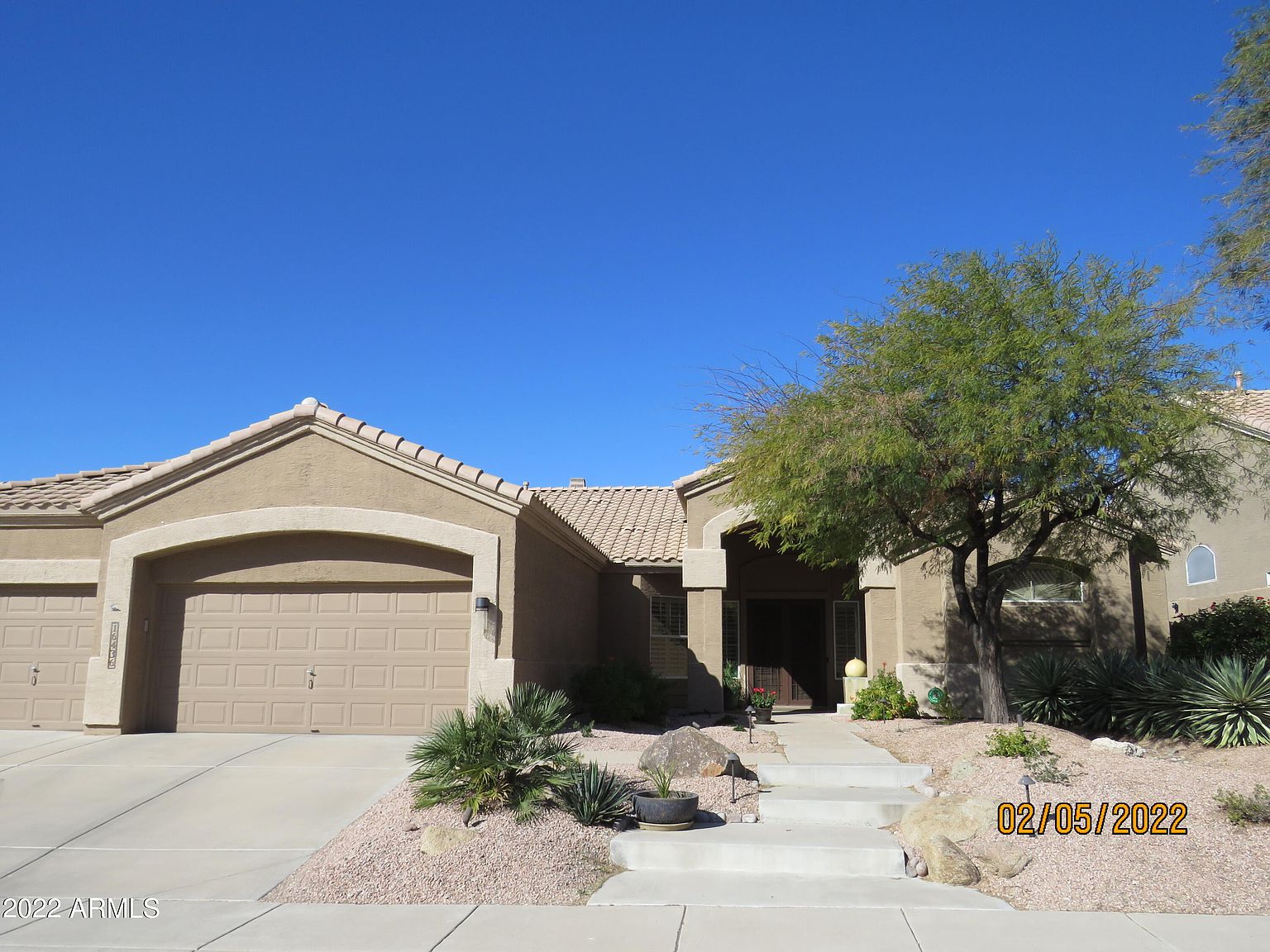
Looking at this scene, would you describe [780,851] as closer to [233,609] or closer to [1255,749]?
[1255,749]

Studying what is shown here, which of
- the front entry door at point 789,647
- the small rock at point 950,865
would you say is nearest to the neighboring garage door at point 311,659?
the small rock at point 950,865

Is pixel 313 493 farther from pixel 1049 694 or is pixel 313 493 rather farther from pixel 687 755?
pixel 1049 694

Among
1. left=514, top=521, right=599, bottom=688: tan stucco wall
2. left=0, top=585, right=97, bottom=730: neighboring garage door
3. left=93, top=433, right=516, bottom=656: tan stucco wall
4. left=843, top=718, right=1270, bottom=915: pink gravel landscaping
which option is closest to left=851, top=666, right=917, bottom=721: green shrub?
left=514, top=521, right=599, bottom=688: tan stucco wall

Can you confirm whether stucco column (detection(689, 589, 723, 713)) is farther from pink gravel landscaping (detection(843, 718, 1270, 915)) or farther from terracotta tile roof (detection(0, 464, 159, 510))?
terracotta tile roof (detection(0, 464, 159, 510))

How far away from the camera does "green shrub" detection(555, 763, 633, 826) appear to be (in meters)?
9.63

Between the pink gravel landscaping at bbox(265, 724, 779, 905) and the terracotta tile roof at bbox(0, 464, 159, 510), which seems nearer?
the pink gravel landscaping at bbox(265, 724, 779, 905)

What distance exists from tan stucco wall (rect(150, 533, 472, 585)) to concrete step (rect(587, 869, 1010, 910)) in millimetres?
6951

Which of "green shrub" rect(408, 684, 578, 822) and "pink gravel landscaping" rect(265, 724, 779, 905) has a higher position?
"green shrub" rect(408, 684, 578, 822)

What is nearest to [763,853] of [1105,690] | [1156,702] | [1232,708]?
[1232,708]

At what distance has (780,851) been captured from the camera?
8.82 metres

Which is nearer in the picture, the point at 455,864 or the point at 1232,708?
the point at 455,864

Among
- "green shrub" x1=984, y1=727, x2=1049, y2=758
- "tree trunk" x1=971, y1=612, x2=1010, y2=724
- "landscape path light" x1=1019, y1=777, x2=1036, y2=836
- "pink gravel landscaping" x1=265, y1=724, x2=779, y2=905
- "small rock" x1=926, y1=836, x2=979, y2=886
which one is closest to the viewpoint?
"pink gravel landscaping" x1=265, y1=724, x2=779, y2=905

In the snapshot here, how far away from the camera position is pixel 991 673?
44.7 feet

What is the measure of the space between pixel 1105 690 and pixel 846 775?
5.14 metres
